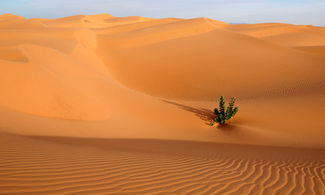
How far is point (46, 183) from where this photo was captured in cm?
277

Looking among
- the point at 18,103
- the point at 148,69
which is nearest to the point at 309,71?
the point at 148,69

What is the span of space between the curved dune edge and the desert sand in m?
0.02

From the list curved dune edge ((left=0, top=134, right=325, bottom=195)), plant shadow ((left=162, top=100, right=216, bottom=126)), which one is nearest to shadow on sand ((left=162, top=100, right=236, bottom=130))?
plant shadow ((left=162, top=100, right=216, bottom=126))

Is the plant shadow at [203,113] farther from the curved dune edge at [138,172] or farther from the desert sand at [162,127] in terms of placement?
the curved dune edge at [138,172]

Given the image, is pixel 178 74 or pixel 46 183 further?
pixel 178 74

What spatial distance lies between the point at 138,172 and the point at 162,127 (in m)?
4.65

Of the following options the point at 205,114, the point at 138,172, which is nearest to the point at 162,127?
the point at 205,114

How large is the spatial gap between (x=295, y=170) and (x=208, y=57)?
17393mm

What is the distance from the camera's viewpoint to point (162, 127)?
8094mm

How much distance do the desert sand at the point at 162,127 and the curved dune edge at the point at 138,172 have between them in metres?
0.02

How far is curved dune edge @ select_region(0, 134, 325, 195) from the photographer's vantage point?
2.84 meters

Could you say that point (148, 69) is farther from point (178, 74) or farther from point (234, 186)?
point (234, 186)

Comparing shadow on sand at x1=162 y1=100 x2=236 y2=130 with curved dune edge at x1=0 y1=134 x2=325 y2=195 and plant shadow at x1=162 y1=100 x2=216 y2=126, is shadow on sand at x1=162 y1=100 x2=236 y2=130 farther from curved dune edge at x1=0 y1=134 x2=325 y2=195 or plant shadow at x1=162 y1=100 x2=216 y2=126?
curved dune edge at x1=0 y1=134 x2=325 y2=195

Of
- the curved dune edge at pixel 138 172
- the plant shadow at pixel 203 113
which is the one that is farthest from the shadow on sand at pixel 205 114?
the curved dune edge at pixel 138 172
